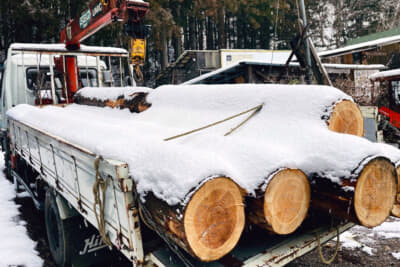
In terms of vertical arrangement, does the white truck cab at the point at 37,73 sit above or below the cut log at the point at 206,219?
above

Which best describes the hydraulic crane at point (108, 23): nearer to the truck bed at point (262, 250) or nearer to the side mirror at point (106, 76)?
the side mirror at point (106, 76)

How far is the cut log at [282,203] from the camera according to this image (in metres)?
1.79

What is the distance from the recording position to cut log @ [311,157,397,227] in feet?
6.26

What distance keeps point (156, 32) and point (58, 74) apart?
14.7m

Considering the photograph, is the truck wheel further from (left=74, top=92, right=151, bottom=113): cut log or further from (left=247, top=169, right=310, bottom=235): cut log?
(left=247, top=169, right=310, bottom=235): cut log

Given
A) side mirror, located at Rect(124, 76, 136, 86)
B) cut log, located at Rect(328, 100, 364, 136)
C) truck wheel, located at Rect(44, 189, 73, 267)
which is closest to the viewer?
cut log, located at Rect(328, 100, 364, 136)

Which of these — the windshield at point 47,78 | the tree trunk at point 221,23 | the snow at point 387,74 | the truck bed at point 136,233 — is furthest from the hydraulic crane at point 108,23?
the tree trunk at point 221,23

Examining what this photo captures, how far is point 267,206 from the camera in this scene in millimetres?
1780

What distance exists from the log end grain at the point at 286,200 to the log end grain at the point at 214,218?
0.18 metres

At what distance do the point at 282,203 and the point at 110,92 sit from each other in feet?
12.6

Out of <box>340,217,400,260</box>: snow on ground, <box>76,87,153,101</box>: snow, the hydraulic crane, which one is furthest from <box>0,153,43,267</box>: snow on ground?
<box>340,217,400,260</box>: snow on ground

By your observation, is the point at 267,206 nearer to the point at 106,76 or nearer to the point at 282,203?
the point at 282,203

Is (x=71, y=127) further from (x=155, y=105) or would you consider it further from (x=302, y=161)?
(x=302, y=161)

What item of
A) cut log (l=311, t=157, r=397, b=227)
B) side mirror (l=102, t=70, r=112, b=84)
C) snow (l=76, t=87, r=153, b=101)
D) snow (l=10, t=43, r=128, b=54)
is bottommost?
cut log (l=311, t=157, r=397, b=227)
